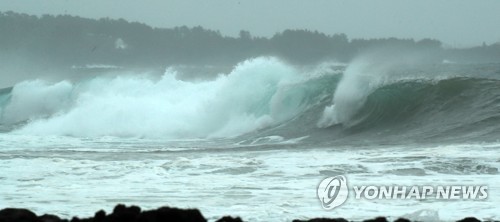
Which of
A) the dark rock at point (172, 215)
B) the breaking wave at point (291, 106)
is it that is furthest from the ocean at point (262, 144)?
the dark rock at point (172, 215)

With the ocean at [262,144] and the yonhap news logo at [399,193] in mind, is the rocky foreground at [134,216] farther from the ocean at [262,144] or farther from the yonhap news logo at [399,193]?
the yonhap news logo at [399,193]

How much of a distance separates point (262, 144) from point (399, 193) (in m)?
8.86

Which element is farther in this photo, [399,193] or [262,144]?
[262,144]

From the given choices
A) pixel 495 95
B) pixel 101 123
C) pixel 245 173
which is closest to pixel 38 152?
pixel 245 173

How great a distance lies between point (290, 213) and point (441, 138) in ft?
27.0

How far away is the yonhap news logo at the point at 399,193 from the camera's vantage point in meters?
7.49

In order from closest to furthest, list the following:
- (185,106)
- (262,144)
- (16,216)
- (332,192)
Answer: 1. (16,216)
2. (332,192)
3. (262,144)
4. (185,106)

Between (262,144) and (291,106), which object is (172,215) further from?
(291,106)

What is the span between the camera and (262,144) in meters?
16.6

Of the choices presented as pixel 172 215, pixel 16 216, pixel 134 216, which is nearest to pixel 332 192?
pixel 172 215

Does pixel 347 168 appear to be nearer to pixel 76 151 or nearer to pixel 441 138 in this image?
pixel 441 138

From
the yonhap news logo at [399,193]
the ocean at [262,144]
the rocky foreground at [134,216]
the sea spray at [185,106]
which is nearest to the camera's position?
the rocky foreground at [134,216]

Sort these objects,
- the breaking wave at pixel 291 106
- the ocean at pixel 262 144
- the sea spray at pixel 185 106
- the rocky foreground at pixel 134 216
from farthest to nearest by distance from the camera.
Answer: the sea spray at pixel 185 106
the breaking wave at pixel 291 106
the ocean at pixel 262 144
the rocky foreground at pixel 134 216

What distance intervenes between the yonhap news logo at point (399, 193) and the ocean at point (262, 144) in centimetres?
14
